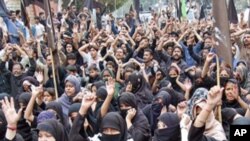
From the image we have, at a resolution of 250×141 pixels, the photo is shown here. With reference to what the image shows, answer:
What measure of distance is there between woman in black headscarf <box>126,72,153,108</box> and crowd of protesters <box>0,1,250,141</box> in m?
0.01

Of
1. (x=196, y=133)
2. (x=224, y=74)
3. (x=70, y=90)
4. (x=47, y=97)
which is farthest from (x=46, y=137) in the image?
(x=47, y=97)

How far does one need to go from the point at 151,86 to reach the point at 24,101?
255cm

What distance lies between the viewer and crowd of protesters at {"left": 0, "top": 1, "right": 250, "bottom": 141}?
4.46 metres

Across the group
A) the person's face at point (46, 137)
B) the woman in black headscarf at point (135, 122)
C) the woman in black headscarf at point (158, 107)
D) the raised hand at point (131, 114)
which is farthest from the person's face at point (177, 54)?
the person's face at point (46, 137)

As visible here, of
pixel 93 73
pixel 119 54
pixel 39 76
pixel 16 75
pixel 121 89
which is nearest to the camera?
pixel 121 89

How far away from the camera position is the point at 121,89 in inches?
292

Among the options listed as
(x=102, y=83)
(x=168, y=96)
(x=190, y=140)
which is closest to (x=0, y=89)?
(x=102, y=83)

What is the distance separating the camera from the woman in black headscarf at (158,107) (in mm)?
6005

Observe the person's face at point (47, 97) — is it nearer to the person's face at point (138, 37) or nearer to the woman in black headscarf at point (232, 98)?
the woman in black headscarf at point (232, 98)

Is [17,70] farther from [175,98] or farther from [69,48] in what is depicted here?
[175,98]

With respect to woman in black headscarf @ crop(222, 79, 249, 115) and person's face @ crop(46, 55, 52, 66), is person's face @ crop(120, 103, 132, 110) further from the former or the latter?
person's face @ crop(46, 55, 52, 66)

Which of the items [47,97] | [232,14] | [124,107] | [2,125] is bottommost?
[47,97]

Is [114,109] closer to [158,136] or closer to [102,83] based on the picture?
[102,83]

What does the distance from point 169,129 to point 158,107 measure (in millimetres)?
1650
